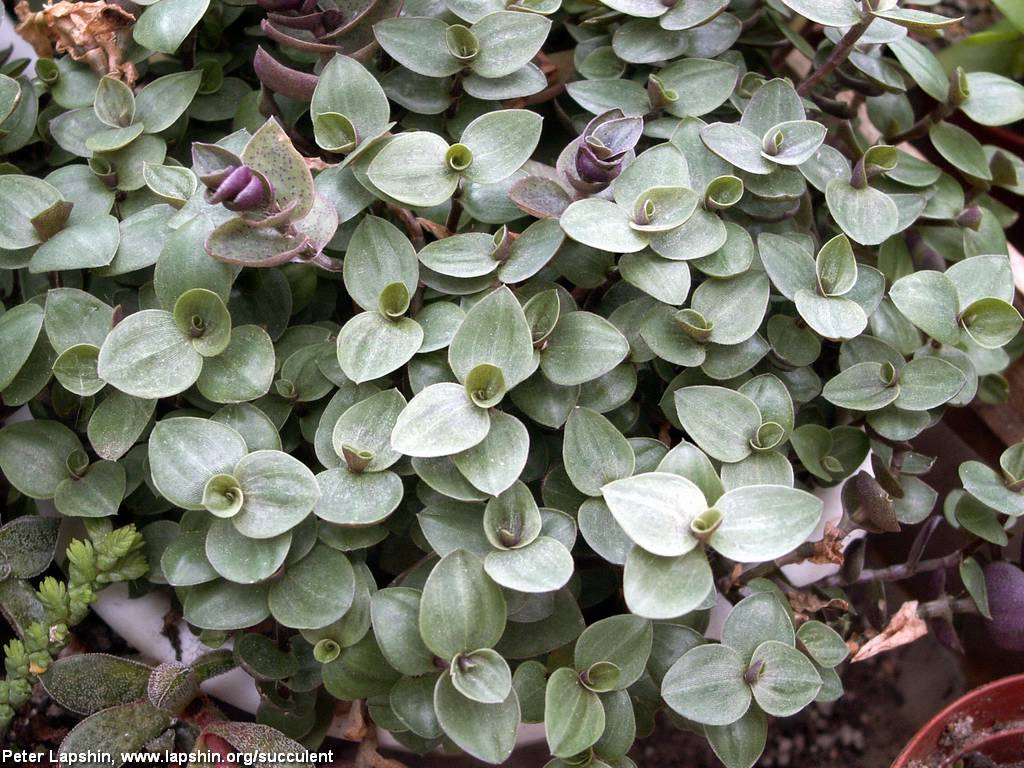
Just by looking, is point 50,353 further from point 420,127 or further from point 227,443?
point 420,127

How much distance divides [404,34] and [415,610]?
1.71 feet

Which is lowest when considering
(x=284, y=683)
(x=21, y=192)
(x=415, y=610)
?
(x=284, y=683)

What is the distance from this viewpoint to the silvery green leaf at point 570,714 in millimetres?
646

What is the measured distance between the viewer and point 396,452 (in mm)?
693

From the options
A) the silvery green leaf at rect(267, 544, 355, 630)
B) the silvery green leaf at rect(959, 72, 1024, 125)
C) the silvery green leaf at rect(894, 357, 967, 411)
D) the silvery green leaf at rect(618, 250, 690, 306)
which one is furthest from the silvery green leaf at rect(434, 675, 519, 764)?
the silvery green leaf at rect(959, 72, 1024, 125)

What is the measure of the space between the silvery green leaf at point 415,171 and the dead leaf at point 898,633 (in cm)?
58

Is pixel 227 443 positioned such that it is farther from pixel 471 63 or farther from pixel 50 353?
pixel 471 63

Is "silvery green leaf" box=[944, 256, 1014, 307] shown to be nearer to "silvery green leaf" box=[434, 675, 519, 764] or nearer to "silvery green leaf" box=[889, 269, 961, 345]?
"silvery green leaf" box=[889, 269, 961, 345]

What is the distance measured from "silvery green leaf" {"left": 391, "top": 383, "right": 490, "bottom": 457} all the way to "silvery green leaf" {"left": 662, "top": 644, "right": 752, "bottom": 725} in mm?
244

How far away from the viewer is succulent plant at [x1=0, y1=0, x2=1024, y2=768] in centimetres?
67

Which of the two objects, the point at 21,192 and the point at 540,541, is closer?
the point at 540,541

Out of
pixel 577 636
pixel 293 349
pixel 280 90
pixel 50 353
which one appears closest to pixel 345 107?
pixel 280 90

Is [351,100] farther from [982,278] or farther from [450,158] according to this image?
[982,278]

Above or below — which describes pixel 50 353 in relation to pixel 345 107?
below
